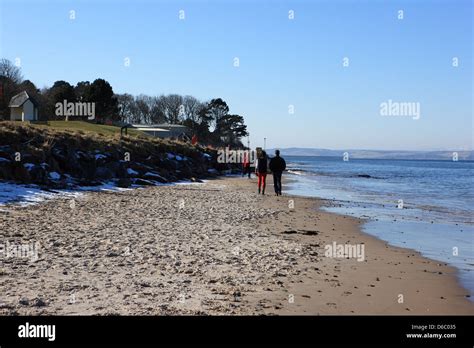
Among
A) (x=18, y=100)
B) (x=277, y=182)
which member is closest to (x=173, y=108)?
(x=18, y=100)

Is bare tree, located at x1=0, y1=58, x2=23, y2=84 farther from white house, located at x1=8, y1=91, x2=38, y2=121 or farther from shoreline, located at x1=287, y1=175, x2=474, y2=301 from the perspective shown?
shoreline, located at x1=287, y1=175, x2=474, y2=301

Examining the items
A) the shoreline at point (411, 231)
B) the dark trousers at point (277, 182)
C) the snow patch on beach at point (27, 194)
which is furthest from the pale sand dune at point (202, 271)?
the dark trousers at point (277, 182)

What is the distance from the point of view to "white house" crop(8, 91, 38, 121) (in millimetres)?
53375

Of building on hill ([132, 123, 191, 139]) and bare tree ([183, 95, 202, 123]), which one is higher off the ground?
bare tree ([183, 95, 202, 123])

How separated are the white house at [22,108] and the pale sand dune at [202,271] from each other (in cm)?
4458

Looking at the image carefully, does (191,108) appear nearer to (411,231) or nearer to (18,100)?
(18,100)

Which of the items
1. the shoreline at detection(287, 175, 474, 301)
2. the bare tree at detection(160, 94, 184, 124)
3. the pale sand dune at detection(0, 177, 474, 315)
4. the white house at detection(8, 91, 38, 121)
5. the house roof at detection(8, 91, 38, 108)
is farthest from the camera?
the bare tree at detection(160, 94, 184, 124)

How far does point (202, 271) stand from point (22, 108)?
52449mm

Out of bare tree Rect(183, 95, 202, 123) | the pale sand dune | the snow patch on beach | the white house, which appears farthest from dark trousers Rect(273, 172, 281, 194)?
bare tree Rect(183, 95, 202, 123)

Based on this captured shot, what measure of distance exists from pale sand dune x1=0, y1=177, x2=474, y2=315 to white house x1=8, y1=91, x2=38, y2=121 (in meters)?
44.6

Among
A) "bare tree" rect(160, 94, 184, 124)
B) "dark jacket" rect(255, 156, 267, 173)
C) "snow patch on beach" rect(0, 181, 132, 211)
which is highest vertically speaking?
"bare tree" rect(160, 94, 184, 124)

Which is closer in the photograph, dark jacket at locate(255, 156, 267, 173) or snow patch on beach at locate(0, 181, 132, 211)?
snow patch on beach at locate(0, 181, 132, 211)
